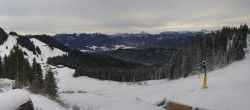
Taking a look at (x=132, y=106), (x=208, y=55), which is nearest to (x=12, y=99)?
(x=132, y=106)

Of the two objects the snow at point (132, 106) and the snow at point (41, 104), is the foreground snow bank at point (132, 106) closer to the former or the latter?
the snow at point (132, 106)

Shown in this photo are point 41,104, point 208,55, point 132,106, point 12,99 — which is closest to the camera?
point 12,99

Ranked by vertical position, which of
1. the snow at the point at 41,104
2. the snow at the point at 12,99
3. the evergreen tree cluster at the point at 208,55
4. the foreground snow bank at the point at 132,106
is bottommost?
the evergreen tree cluster at the point at 208,55

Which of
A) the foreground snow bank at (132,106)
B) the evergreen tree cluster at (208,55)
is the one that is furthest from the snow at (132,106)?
the evergreen tree cluster at (208,55)

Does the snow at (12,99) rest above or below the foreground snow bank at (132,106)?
above

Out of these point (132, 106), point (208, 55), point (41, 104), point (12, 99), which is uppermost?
point (12, 99)

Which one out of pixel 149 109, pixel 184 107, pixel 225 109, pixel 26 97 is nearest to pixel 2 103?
pixel 26 97

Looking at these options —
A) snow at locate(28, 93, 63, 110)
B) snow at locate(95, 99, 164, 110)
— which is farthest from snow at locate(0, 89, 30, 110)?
snow at locate(95, 99, 164, 110)

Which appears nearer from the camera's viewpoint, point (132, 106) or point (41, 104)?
point (132, 106)

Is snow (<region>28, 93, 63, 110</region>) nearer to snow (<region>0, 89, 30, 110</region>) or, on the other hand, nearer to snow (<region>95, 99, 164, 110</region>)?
snow (<region>0, 89, 30, 110</region>)

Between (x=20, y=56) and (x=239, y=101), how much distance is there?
191 feet

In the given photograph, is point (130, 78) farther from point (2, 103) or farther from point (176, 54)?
point (2, 103)

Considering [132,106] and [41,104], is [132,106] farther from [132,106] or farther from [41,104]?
[41,104]

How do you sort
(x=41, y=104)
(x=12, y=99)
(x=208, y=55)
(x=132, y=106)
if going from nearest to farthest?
(x=12, y=99) → (x=132, y=106) → (x=41, y=104) → (x=208, y=55)
